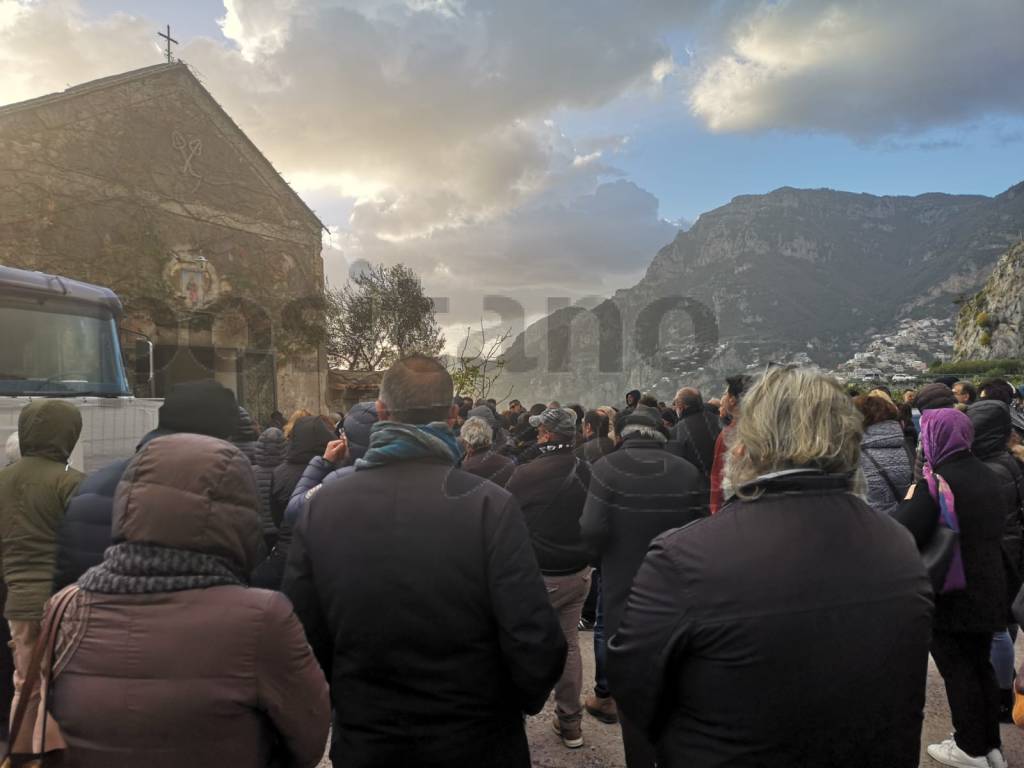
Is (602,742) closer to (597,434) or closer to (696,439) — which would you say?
(696,439)

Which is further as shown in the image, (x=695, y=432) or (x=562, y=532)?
(x=695, y=432)

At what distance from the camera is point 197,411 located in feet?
9.91

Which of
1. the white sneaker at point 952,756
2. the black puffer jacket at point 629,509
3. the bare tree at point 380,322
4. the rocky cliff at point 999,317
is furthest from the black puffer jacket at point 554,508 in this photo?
the rocky cliff at point 999,317

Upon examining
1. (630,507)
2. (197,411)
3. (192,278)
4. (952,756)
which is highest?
(192,278)

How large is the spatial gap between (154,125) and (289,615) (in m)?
17.6

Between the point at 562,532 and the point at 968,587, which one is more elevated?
the point at 562,532

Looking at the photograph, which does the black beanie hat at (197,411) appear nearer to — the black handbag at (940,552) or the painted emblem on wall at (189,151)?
the black handbag at (940,552)

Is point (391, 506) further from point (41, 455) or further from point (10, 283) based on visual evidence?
point (10, 283)

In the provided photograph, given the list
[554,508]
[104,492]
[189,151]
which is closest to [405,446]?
[104,492]

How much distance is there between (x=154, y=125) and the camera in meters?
15.7

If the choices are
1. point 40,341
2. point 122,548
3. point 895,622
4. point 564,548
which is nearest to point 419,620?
point 122,548

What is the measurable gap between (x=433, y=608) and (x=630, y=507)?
179 cm

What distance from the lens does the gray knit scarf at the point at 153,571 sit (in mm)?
1563

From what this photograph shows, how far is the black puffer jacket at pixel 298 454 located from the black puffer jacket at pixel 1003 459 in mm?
4221
